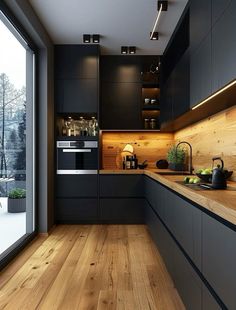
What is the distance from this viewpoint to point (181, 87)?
3162mm

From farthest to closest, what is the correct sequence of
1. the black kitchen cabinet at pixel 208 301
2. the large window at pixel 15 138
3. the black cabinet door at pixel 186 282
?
1. the large window at pixel 15 138
2. the black cabinet door at pixel 186 282
3. the black kitchen cabinet at pixel 208 301

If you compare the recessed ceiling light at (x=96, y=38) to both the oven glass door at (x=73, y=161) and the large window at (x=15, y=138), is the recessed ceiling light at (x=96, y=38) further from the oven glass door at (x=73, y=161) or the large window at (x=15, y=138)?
the oven glass door at (x=73, y=161)

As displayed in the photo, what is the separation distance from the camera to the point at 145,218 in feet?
14.1

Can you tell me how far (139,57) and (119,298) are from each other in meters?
3.56

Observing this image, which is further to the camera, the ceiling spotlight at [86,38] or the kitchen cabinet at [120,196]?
the kitchen cabinet at [120,196]

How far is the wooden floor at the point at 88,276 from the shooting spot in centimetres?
210

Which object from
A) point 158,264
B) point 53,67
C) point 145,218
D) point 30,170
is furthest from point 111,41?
point 158,264

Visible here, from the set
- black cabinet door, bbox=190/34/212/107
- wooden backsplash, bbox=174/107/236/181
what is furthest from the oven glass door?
black cabinet door, bbox=190/34/212/107

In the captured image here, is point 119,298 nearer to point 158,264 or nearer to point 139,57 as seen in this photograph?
point 158,264

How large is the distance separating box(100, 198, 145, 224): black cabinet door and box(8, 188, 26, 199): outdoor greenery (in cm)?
122

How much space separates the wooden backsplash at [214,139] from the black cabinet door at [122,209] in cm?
113

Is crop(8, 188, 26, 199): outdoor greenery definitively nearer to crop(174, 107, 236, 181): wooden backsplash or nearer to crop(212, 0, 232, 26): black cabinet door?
crop(174, 107, 236, 181): wooden backsplash

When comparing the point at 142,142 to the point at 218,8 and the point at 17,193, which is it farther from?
the point at 218,8

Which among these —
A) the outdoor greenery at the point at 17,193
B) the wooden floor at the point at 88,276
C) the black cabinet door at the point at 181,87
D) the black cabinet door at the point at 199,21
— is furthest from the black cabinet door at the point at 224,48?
the outdoor greenery at the point at 17,193
